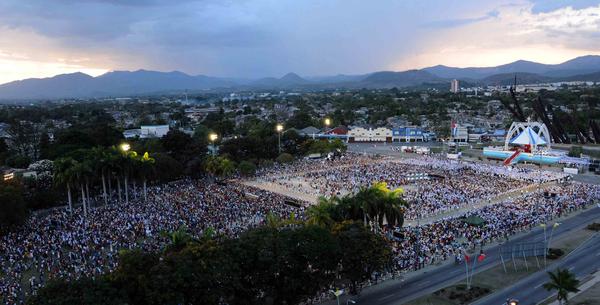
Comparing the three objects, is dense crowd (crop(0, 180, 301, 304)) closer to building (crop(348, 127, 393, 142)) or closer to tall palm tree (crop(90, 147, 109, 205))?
tall palm tree (crop(90, 147, 109, 205))

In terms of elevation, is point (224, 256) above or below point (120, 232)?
above

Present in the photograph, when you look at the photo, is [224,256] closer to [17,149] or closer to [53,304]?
[53,304]

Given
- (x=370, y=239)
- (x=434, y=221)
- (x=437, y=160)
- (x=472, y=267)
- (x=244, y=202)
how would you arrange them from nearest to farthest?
1. (x=370, y=239)
2. (x=472, y=267)
3. (x=434, y=221)
4. (x=244, y=202)
5. (x=437, y=160)

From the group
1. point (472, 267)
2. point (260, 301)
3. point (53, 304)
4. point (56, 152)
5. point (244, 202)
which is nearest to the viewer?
point (53, 304)

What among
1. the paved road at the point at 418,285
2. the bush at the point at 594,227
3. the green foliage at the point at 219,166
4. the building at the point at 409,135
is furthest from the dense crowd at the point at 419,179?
the building at the point at 409,135

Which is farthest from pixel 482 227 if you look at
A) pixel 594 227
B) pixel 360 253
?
pixel 360 253

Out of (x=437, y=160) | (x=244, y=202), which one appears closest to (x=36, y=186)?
(x=244, y=202)

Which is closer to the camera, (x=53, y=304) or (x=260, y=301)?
(x=53, y=304)
